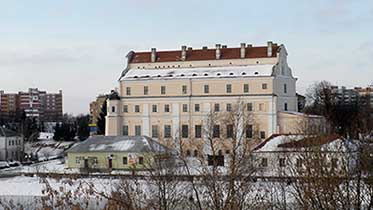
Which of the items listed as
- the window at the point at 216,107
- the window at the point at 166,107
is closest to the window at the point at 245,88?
the window at the point at 216,107

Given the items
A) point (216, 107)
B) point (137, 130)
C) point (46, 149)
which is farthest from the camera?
point (46, 149)

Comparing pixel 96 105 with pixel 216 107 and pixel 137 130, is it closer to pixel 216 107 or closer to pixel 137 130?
pixel 137 130

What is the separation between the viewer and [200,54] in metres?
46.6

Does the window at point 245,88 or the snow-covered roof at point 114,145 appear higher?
the window at point 245,88

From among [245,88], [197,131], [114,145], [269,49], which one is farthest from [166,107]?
[114,145]

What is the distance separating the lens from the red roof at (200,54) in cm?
4482

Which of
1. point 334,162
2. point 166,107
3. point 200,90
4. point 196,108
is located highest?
point 200,90

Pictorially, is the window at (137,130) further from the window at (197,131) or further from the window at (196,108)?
the window at (196,108)

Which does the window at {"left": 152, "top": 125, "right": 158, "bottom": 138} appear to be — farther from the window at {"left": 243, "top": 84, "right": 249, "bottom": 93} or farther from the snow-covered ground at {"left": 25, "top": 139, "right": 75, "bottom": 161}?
the snow-covered ground at {"left": 25, "top": 139, "right": 75, "bottom": 161}

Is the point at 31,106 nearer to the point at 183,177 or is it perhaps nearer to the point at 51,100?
the point at 51,100

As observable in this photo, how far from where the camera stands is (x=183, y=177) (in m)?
13.3

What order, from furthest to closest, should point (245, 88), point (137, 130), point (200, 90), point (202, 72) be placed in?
point (137, 130)
point (202, 72)
point (200, 90)
point (245, 88)

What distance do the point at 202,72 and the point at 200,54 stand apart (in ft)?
7.01

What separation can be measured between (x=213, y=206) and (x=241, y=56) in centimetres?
3658
